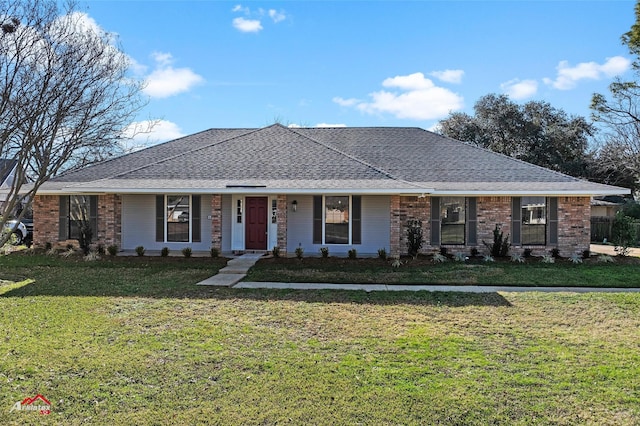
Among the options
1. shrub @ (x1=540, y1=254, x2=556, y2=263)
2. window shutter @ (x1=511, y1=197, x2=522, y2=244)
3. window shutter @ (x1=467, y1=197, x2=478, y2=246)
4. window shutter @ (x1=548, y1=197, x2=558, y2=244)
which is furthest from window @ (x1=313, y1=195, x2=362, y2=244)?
window shutter @ (x1=548, y1=197, x2=558, y2=244)

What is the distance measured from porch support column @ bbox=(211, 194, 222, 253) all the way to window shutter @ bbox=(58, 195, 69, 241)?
226 inches

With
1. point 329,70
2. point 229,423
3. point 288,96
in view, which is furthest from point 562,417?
point 288,96

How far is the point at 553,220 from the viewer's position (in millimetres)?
14711

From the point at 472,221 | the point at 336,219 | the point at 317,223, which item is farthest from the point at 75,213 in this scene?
the point at 472,221

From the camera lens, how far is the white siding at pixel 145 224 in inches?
591

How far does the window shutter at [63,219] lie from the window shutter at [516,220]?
15.6 m

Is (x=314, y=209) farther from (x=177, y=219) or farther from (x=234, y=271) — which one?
(x=177, y=219)

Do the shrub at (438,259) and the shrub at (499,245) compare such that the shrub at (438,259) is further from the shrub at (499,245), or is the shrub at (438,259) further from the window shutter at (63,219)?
the window shutter at (63,219)

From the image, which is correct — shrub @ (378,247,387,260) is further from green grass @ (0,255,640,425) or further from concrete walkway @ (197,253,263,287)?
green grass @ (0,255,640,425)

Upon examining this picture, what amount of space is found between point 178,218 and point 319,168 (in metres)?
5.19

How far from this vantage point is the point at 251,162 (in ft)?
50.2

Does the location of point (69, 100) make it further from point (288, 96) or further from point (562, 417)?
point (288, 96)

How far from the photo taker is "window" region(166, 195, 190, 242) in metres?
15.0

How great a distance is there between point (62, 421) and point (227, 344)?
2213mm
